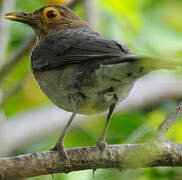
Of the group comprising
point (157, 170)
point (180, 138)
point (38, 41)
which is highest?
point (38, 41)

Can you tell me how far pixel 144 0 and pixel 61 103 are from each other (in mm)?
2606

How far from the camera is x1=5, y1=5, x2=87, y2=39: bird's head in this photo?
562 cm

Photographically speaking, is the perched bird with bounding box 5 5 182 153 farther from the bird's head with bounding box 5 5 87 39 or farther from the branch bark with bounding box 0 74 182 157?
the branch bark with bounding box 0 74 182 157

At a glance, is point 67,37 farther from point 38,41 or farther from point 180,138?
point 180,138

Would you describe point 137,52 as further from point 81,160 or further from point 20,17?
point 81,160

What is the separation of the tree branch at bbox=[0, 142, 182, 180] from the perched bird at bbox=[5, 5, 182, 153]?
14 centimetres

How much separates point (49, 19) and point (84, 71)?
1.66 metres

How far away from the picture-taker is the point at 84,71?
4.38 metres

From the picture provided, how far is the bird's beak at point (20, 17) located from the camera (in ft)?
17.5

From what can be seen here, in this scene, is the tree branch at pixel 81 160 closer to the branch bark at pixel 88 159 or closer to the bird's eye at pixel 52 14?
the branch bark at pixel 88 159

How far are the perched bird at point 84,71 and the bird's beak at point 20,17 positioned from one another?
0.01 meters

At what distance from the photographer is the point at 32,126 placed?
7.02 m

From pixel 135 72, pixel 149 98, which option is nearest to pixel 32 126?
pixel 149 98

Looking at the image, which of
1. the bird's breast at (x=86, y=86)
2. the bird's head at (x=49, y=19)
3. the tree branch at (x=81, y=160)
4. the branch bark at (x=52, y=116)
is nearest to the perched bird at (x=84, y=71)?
the bird's breast at (x=86, y=86)
